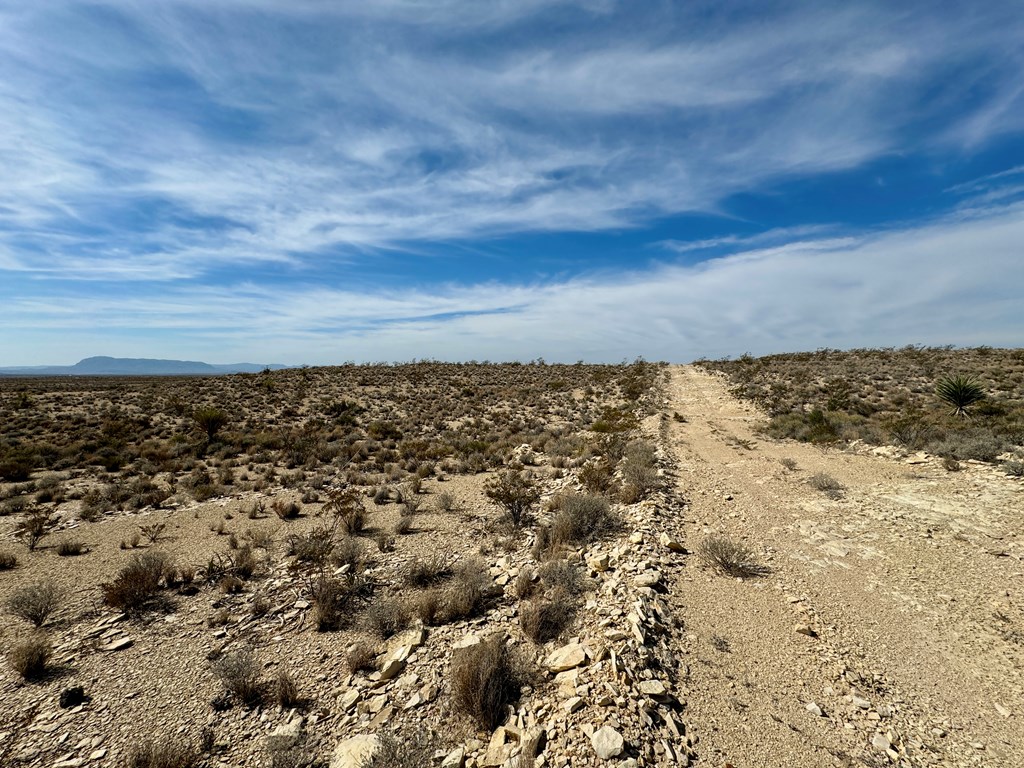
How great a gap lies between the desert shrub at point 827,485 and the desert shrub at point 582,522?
541 cm

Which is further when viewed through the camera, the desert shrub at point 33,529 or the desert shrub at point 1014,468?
the desert shrub at point 33,529

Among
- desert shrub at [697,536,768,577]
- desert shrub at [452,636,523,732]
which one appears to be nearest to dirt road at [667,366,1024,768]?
desert shrub at [697,536,768,577]

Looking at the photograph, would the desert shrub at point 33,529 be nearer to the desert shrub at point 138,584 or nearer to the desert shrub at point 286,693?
the desert shrub at point 138,584

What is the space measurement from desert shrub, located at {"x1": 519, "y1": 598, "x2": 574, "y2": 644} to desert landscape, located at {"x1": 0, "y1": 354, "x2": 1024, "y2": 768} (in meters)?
0.03

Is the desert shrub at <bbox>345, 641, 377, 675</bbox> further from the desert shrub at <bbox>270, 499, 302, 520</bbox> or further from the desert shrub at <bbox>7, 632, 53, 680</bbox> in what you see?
the desert shrub at <bbox>270, 499, 302, 520</bbox>

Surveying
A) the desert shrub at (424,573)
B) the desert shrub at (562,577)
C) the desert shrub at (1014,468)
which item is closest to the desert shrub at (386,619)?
the desert shrub at (424,573)

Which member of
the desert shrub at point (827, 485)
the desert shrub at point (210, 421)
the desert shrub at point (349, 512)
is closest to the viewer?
the desert shrub at point (827, 485)

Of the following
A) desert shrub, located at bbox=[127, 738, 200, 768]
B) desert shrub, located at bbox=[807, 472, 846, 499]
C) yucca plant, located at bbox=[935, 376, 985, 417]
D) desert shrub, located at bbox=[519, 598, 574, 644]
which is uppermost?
yucca plant, located at bbox=[935, 376, 985, 417]

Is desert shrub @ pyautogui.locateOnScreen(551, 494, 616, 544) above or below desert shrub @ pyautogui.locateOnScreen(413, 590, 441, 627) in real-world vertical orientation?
above

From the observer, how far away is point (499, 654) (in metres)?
5.02

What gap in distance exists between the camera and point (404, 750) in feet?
13.3

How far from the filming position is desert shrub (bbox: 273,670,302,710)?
5078 millimetres

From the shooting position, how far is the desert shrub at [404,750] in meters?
3.90

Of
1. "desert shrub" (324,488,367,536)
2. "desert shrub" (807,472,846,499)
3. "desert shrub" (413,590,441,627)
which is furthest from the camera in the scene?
"desert shrub" (324,488,367,536)
